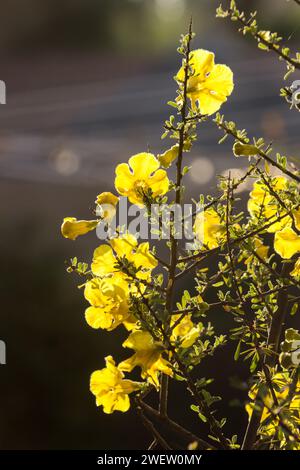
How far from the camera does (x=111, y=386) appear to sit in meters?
1.62

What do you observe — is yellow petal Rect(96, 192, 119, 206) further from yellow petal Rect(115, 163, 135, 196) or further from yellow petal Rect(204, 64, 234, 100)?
yellow petal Rect(204, 64, 234, 100)

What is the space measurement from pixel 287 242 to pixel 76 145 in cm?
1280

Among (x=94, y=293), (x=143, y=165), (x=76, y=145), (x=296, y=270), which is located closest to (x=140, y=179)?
(x=143, y=165)

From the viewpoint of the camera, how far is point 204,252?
1582 millimetres

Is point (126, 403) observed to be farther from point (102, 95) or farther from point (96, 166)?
point (102, 95)

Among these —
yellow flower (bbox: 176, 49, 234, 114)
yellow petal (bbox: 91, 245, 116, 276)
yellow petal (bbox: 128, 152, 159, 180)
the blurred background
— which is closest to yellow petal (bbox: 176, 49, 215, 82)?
yellow flower (bbox: 176, 49, 234, 114)

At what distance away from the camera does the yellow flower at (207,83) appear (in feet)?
5.51

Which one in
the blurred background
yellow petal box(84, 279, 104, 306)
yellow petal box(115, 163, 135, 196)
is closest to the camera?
yellow petal box(84, 279, 104, 306)

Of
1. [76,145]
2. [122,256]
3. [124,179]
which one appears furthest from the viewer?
[76,145]

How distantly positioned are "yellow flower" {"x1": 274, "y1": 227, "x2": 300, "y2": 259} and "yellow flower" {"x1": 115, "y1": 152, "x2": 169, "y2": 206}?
26 cm

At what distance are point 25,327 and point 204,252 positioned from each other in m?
2.56

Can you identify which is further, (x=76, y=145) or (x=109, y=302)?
(x=76, y=145)

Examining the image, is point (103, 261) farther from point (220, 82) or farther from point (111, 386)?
point (220, 82)

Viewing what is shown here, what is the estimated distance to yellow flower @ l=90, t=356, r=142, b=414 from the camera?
1.61 metres
